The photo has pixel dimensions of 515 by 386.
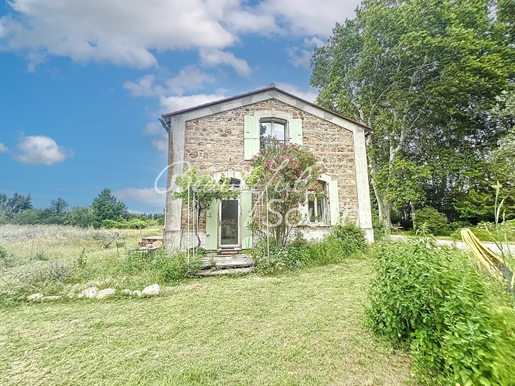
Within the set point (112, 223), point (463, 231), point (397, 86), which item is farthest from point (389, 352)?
point (112, 223)

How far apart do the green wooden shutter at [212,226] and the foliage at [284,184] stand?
1.62m

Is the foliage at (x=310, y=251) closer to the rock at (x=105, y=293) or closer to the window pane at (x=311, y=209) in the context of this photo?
the window pane at (x=311, y=209)

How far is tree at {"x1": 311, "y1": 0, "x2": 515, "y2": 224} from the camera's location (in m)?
12.7

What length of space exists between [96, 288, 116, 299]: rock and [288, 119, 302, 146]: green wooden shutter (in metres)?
7.34

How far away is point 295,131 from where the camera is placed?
9.12 metres

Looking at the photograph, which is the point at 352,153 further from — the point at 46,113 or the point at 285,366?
the point at 46,113

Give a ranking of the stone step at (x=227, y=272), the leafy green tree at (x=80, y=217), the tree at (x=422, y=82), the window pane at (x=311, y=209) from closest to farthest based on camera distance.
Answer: the stone step at (x=227, y=272)
the window pane at (x=311, y=209)
the tree at (x=422, y=82)
the leafy green tree at (x=80, y=217)

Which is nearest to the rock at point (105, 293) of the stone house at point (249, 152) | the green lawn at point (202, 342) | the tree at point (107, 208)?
the green lawn at point (202, 342)

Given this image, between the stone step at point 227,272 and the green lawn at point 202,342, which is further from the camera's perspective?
the stone step at point 227,272

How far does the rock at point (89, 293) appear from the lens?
4758 mm

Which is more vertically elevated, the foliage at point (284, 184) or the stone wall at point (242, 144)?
the stone wall at point (242, 144)

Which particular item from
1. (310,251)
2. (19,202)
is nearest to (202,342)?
(310,251)

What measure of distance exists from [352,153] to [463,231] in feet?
20.3

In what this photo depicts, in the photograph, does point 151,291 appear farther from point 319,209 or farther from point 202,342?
point 319,209
